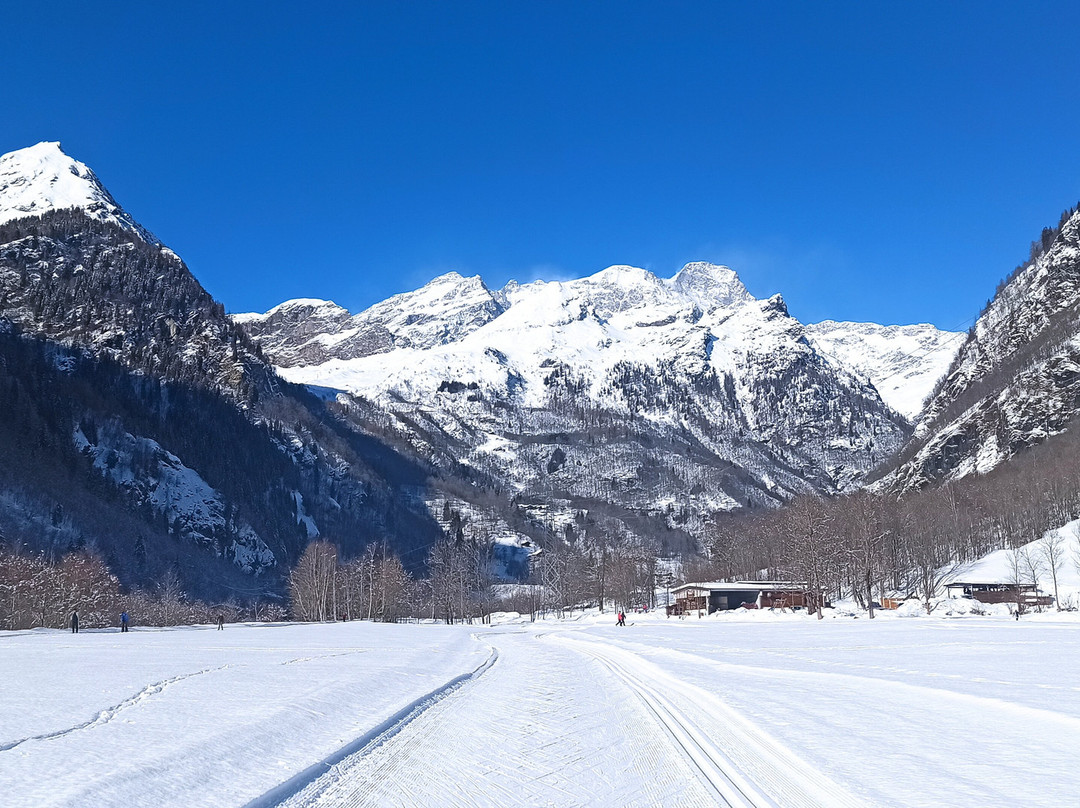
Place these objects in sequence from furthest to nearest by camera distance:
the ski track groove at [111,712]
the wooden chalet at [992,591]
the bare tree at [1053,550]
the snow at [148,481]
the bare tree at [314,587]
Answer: the snow at [148,481]
the bare tree at [314,587]
the bare tree at [1053,550]
the wooden chalet at [992,591]
the ski track groove at [111,712]

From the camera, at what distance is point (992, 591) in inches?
4638

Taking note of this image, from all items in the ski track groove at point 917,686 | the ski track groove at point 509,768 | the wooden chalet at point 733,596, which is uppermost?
the ski track groove at point 509,768

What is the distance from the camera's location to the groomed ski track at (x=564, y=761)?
1002 cm

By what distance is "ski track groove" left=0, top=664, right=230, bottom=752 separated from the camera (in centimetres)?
1288

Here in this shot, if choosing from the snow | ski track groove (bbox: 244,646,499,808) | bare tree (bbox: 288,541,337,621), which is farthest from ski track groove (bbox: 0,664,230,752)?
the snow

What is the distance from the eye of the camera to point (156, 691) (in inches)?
798

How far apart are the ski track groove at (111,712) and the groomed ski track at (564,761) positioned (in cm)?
490

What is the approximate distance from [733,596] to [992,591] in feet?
123

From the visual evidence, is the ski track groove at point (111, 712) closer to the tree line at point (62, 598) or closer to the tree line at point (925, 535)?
the tree line at point (62, 598)

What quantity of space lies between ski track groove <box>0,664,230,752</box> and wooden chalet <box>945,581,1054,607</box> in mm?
111202

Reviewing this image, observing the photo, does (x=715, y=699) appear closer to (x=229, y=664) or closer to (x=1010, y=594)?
(x=229, y=664)

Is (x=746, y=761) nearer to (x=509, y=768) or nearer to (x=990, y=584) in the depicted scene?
(x=509, y=768)

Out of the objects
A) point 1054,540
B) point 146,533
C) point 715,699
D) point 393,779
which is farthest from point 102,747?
point 146,533

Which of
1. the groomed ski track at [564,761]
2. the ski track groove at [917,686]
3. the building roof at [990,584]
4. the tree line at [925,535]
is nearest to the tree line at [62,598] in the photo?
the ski track groove at [917,686]
